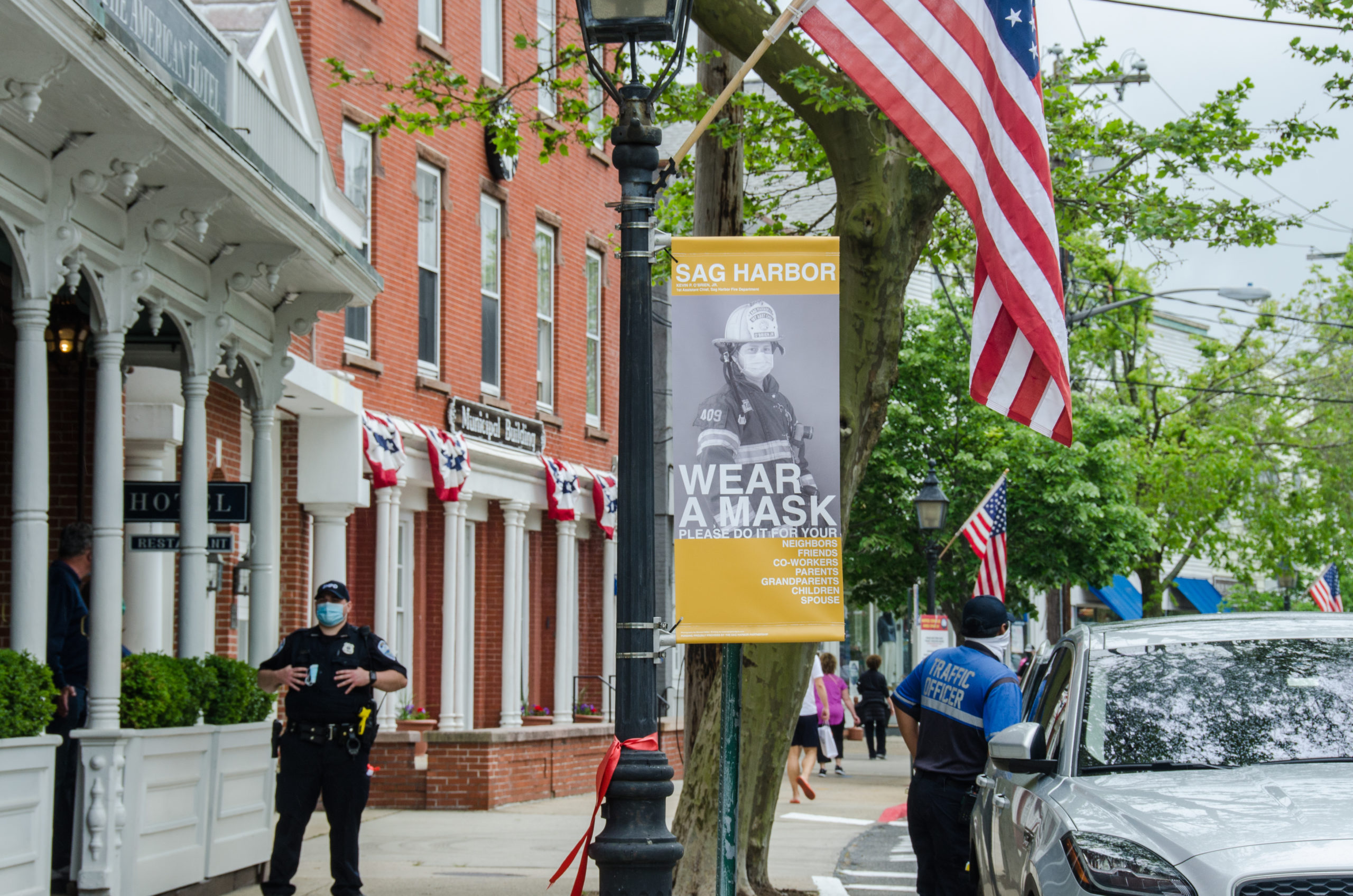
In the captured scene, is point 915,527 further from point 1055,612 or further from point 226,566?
point 226,566

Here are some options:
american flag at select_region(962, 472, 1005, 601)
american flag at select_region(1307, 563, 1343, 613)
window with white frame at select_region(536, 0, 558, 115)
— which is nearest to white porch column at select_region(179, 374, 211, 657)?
american flag at select_region(962, 472, 1005, 601)

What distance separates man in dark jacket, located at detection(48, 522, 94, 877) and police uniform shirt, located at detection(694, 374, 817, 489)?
413cm

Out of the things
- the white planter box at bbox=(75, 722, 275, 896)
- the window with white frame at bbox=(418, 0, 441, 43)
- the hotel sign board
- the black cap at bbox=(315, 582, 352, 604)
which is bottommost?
the white planter box at bbox=(75, 722, 275, 896)

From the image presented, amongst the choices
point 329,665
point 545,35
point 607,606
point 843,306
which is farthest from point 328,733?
point 607,606

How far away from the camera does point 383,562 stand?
18.5 metres

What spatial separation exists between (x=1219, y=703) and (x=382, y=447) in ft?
41.9

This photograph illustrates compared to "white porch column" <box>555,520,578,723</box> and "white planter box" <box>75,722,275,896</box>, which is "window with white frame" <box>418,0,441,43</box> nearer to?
"white porch column" <box>555,520,578,723</box>

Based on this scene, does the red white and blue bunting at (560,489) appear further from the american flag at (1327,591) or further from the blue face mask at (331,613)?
the american flag at (1327,591)

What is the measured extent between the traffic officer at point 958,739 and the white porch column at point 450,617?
12.4m

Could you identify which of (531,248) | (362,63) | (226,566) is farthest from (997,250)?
(531,248)

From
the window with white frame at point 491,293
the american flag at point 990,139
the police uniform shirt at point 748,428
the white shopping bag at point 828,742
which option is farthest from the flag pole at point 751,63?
the white shopping bag at point 828,742

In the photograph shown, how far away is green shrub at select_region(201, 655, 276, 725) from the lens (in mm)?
10234

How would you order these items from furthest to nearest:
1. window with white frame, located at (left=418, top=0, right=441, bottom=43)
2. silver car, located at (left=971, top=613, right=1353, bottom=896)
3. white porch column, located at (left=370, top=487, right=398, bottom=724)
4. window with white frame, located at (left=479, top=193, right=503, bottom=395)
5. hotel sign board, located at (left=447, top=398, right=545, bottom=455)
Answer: window with white frame, located at (left=479, top=193, right=503, bottom=395)
window with white frame, located at (left=418, top=0, right=441, bottom=43)
hotel sign board, located at (left=447, top=398, right=545, bottom=455)
white porch column, located at (left=370, top=487, right=398, bottom=724)
silver car, located at (left=971, top=613, right=1353, bottom=896)

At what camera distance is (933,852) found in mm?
7914
